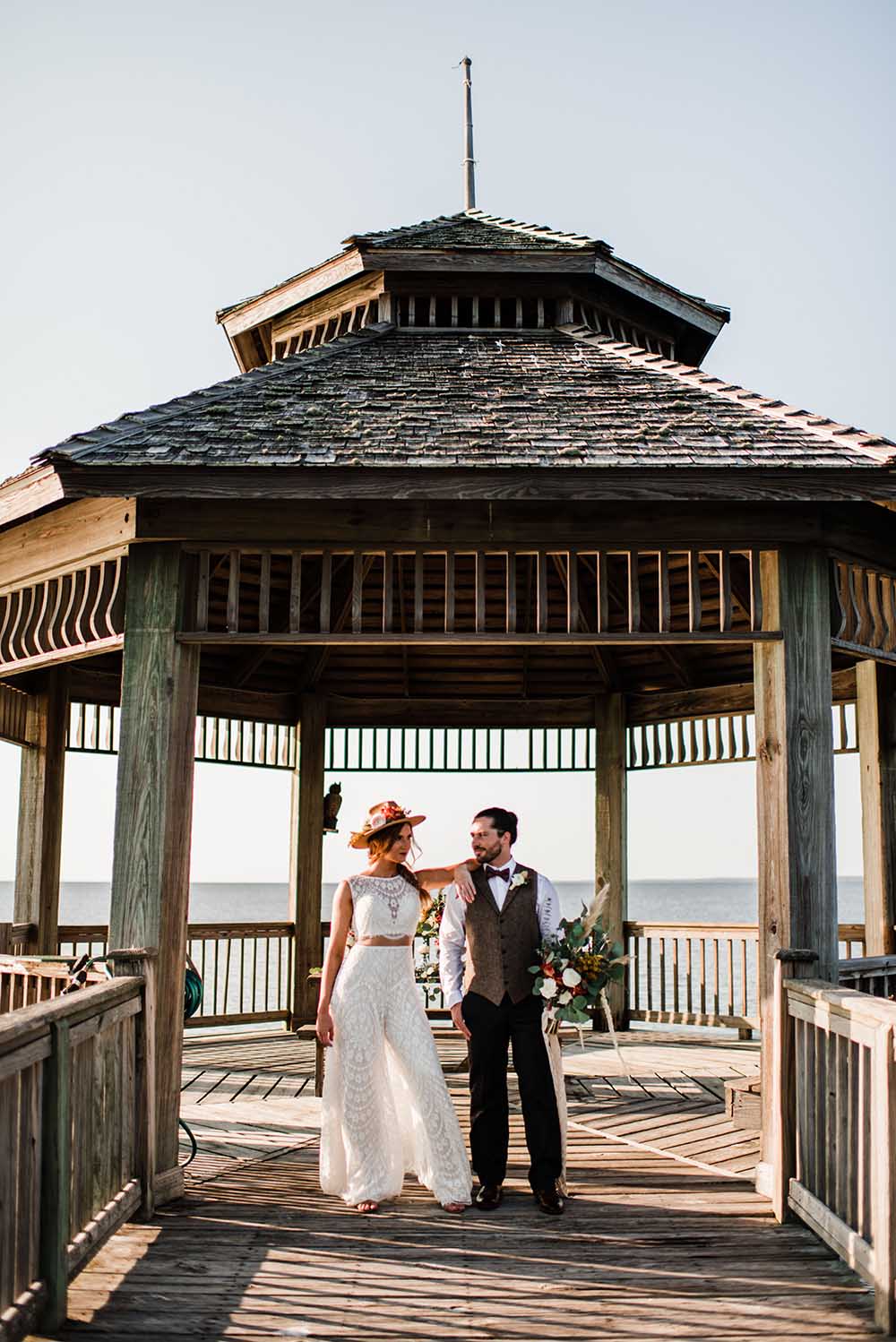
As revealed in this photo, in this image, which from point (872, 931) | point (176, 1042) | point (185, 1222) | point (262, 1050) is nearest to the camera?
point (185, 1222)

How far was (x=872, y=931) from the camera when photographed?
8.47 meters

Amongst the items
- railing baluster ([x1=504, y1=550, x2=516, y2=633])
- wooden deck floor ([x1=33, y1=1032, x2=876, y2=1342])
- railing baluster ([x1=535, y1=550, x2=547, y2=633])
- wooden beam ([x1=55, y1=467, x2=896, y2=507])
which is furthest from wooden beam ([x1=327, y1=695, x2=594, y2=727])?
wooden beam ([x1=55, y1=467, x2=896, y2=507])

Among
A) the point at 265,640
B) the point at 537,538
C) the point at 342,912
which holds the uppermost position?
the point at 537,538

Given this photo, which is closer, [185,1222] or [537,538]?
[185,1222]

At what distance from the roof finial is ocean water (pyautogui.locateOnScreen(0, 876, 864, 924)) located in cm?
4048

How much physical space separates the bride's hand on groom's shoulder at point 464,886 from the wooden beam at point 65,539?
2259 millimetres

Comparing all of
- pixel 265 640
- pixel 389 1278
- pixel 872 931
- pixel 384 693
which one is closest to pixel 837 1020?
pixel 389 1278

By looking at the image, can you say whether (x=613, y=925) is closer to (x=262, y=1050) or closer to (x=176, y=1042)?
(x=262, y=1050)

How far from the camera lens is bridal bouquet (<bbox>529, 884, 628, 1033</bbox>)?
5.56m

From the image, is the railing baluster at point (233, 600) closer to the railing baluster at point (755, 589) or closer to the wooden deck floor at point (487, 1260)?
the railing baluster at point (755, 589)

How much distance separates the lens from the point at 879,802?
8406 mm

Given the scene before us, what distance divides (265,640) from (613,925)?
20.0 feet

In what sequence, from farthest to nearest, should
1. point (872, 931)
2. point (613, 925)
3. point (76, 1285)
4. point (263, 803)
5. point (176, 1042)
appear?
point (263, 803), point (613, 925), point (872, 931), point (176, 1042), point (76, 1285)

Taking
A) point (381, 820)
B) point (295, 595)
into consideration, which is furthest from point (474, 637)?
point (381, 820)
